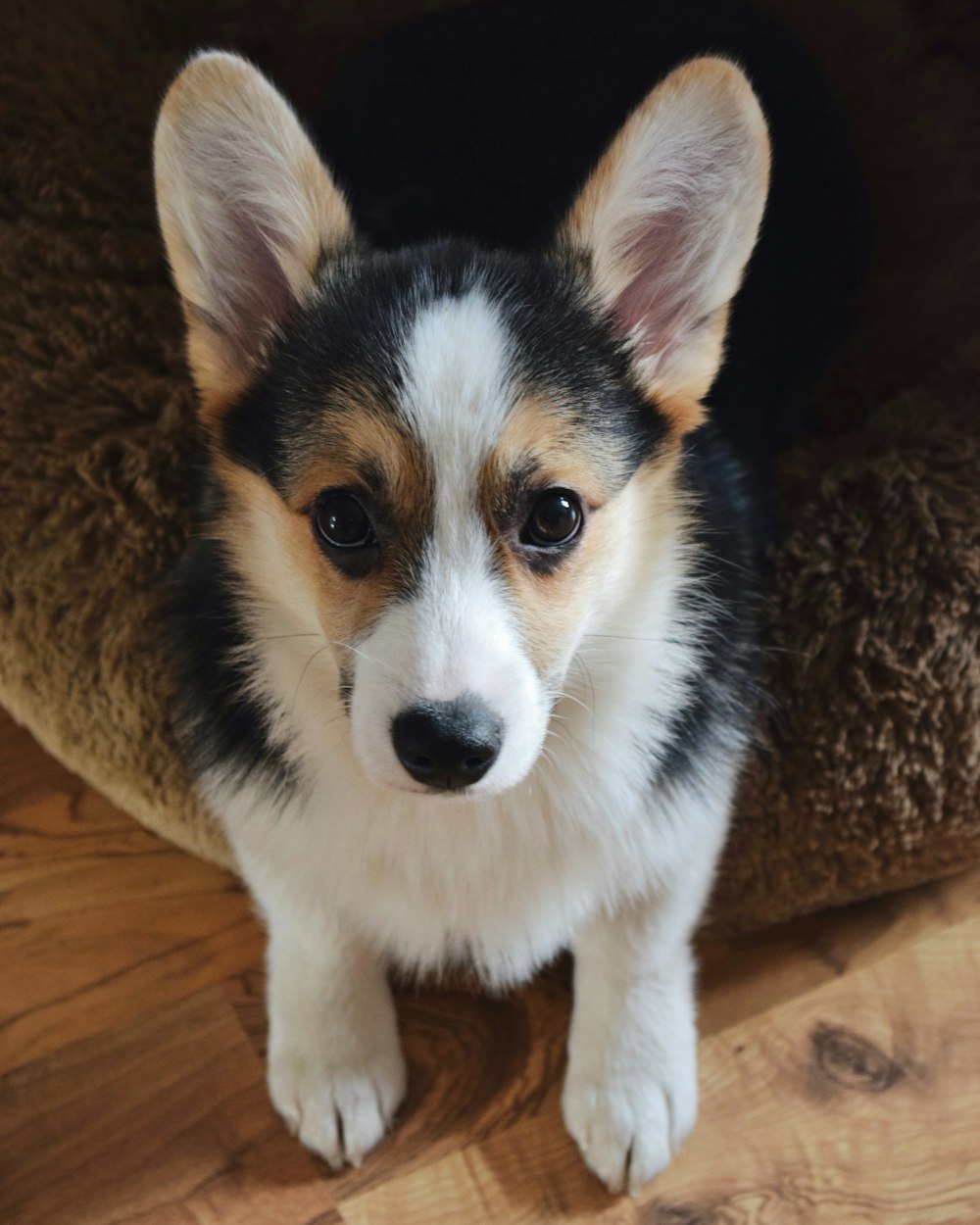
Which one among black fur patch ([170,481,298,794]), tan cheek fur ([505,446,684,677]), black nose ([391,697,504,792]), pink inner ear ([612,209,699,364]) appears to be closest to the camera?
black nose ([391,697,504,792])

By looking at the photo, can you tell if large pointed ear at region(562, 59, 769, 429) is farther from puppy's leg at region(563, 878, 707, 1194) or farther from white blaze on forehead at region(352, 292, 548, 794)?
puppy's leg at region(563, 878, 707, 1194)

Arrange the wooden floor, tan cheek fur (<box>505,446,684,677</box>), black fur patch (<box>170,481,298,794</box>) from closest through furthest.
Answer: tan cheek fur (<box>505,446,684,677</box>) → black fur patch (<box>170,481,298,794</box>) → the wooden floor

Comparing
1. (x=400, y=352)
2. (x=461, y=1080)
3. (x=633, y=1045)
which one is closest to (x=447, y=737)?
(x=400, y=352)

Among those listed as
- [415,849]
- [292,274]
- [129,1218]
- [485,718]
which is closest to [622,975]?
[415,849]

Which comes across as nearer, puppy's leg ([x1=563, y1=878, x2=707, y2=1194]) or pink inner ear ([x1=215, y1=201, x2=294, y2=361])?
pink inner ear ([x1=215, y1=201, x2=294, y2=361])

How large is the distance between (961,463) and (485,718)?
42.9 inches

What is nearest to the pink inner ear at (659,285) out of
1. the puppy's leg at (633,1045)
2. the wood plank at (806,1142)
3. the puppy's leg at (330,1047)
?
the puppy's leg at (633,1045)

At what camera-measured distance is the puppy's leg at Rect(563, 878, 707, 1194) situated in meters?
1.61

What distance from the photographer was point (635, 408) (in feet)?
4.71

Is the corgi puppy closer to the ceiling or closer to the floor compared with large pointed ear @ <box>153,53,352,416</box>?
closer to the floor

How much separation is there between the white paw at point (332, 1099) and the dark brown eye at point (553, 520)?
78cm

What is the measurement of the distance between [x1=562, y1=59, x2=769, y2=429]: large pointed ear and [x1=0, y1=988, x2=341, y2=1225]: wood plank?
3.75 feet

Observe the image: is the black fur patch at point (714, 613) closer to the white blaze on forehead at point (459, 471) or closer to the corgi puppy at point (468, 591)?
the corgi puppy at point (468, 591)

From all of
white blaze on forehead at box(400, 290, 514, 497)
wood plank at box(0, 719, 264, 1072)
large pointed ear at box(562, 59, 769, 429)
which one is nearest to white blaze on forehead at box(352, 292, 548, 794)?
white blaze on forehead at box(400, 290, 514, 497)
